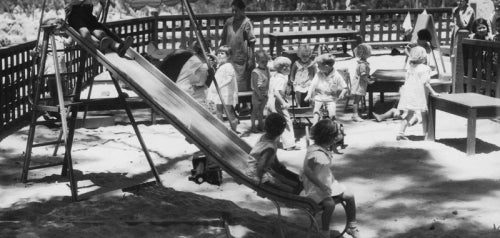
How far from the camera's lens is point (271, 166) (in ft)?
21.1

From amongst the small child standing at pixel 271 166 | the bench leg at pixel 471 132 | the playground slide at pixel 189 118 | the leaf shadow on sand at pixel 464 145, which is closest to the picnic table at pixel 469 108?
the bench leg at pixel 471 132

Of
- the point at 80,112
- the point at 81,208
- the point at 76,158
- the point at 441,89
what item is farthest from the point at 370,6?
the point at 81,208

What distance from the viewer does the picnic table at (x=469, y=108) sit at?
31.0 feet

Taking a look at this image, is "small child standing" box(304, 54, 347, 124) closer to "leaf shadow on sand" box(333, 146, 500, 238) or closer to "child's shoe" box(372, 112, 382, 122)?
"leaf shadow on sand" box(333, 146, 500, 238)

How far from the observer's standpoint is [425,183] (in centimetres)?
823

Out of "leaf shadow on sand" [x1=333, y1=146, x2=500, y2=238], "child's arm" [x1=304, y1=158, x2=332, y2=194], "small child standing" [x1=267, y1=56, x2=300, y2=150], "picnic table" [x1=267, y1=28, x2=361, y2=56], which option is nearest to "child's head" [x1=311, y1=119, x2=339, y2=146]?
"child's arm" [x1=304, y1=158, x2=332, y2=194]

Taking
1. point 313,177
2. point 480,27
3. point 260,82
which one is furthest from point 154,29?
point 313,177

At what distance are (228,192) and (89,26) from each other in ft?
7.67

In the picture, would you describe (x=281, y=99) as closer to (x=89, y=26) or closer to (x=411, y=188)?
(x=411, y=188)

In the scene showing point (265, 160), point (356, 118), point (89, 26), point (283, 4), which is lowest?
point (356, 118)

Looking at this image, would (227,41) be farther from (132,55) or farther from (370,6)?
(370,6)

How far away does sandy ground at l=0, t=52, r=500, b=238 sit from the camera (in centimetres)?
655

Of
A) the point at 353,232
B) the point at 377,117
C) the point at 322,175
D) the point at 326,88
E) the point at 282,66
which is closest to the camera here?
the point at 322,175

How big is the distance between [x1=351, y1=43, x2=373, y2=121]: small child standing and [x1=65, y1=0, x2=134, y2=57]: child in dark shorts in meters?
4.91
